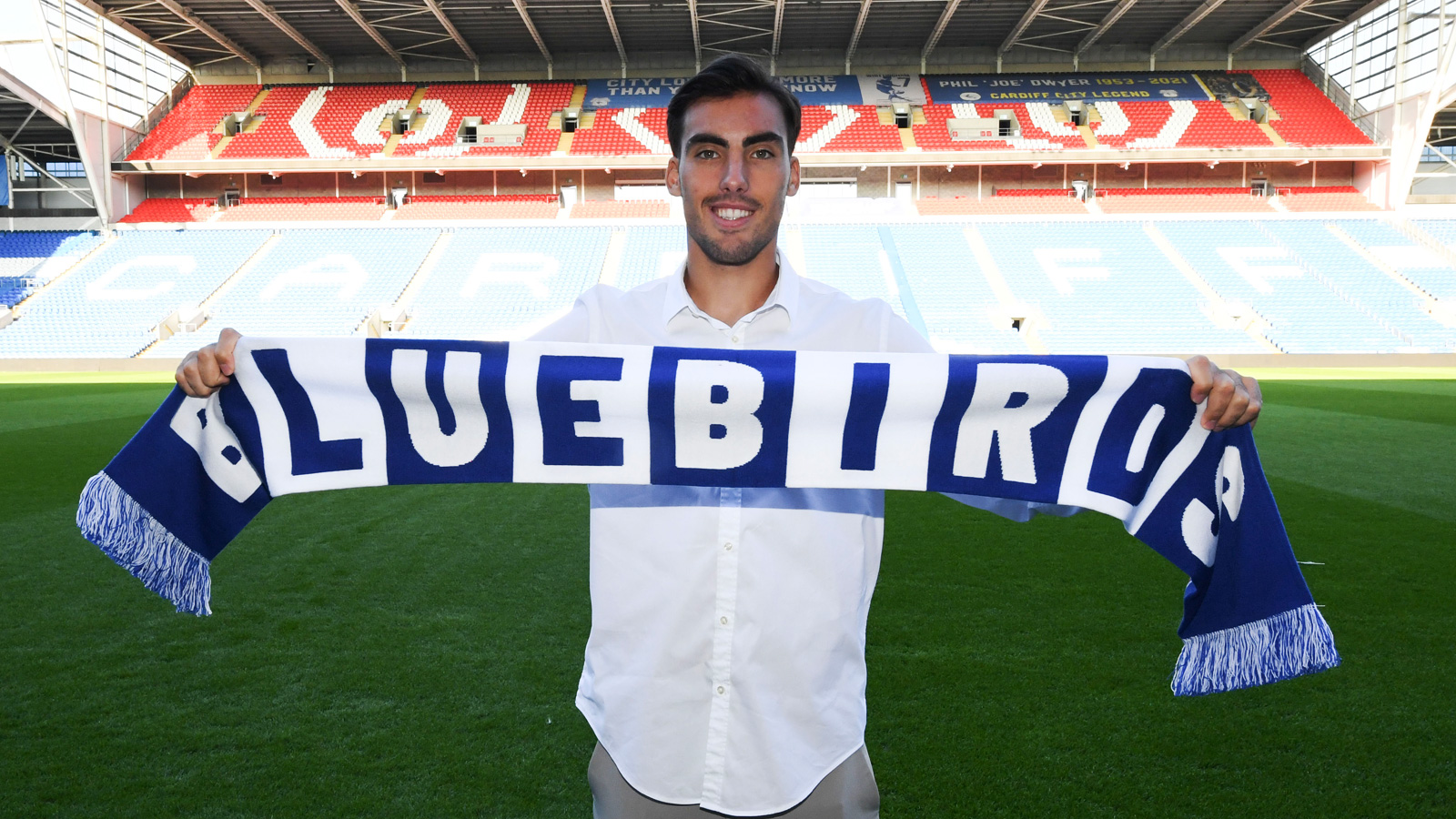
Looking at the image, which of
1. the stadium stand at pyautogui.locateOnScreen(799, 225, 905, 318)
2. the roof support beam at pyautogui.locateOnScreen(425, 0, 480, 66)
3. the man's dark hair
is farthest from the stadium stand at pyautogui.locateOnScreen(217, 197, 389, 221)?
the man's dark hair

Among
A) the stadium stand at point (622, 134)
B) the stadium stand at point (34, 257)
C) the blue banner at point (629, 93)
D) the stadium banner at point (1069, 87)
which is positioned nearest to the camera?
the stadium stand at point (34, 257)

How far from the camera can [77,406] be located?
37.8 ft

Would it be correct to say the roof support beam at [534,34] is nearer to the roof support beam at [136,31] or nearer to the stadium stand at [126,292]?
the stadium stand at [126,292]

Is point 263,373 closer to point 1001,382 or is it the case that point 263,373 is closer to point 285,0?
point 1001,382

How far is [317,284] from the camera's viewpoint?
70.9 ft

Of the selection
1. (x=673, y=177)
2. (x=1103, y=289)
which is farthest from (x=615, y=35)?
(x=673, y=177)

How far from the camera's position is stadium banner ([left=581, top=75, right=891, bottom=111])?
26.4m

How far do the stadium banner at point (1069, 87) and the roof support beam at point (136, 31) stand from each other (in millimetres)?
21280

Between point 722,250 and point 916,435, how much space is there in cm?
53

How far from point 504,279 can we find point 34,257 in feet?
38.9

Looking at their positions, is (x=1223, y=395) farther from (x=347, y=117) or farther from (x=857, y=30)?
(x=347, y=117)

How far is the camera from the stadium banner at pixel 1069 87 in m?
26.1

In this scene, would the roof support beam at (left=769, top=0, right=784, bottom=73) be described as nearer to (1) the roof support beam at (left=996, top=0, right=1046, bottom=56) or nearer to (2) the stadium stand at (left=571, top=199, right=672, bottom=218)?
(2) the stadium stand at (left=571, top=199, right=672, bottom=218)

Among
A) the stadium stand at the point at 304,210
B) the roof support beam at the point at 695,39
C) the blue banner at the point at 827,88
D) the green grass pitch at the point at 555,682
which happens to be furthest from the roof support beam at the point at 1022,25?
the green grass pitch at the point at 555,682
